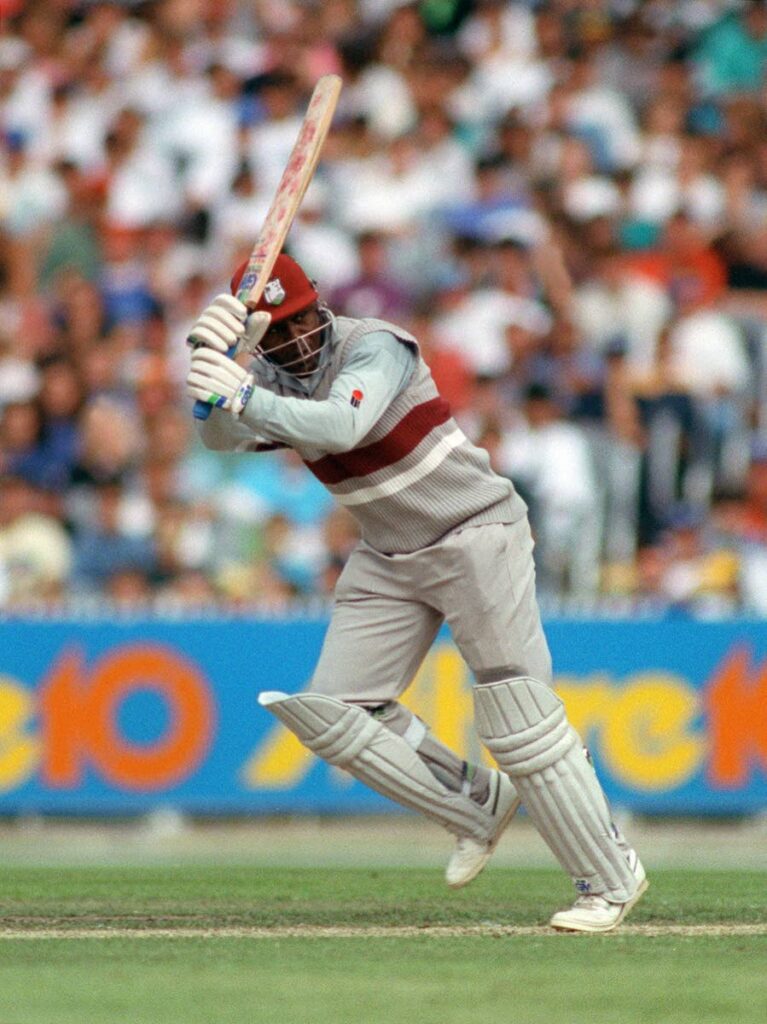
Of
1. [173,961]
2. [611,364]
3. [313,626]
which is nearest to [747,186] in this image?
A: [611,364]

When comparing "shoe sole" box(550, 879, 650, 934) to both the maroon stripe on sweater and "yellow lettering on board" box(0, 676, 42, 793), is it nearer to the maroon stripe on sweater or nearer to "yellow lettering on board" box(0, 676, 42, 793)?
the maroon stripe on sweater

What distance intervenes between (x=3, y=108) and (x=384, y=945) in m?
9.59

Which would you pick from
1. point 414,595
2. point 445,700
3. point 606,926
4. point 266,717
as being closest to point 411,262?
point 445,700

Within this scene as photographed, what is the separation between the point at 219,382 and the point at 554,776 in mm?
1468

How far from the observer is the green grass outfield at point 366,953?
176 inches

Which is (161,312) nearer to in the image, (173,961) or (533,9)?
(533,9)

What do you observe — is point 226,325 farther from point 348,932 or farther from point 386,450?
point 348,932

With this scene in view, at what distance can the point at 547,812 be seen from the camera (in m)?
5.84

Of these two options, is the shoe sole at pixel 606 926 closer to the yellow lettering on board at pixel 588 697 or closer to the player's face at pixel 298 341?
the player's face at pixel 298 341

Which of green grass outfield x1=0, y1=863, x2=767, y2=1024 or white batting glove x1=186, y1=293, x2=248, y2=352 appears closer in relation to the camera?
green grass outfield x1=0, y1=863, x2=767, y2=1024

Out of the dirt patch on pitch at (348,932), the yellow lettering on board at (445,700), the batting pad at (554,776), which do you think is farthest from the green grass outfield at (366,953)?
the yellow lettering on board at (445,700)

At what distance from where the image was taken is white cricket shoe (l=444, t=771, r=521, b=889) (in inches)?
243

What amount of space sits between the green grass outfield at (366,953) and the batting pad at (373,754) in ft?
1.04

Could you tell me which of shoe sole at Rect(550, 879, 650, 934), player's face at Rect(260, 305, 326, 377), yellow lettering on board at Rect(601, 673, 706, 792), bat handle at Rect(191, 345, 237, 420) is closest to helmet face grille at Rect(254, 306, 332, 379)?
player's face at Rect(260, 305, 326, 377)
